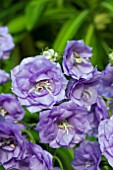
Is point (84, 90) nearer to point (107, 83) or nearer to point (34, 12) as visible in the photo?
point (107, 83)

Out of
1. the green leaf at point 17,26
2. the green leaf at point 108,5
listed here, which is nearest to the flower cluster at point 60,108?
the green leaf at point 108,5

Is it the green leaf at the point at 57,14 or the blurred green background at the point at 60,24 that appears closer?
the blurred green background at the point at 60,24

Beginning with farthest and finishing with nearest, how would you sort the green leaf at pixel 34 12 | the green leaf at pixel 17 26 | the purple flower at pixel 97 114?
1. the green leaf at pixel 17 26
2. the green leaf at pixel 34 12
3. the purple flower at pixel 97 114

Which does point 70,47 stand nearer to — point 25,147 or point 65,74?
point 65,74

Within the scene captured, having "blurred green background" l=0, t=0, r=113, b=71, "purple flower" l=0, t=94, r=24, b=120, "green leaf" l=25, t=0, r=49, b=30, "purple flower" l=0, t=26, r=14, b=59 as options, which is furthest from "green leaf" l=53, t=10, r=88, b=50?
"purple flower" l=0, t=94, r=24, b=120

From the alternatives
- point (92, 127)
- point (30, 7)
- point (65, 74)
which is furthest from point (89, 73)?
point (30, 7)

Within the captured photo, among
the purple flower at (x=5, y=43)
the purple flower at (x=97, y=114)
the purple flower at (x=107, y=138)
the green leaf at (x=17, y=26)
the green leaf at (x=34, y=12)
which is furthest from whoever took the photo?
the green leaf at (x=17, y=26)

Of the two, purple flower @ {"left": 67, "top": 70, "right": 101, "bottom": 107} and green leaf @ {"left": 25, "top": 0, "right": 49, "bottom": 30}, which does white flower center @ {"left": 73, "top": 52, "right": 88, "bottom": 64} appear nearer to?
purple flower @ {"left": 67, "top": 70, "right": 101, "bottom": 107}

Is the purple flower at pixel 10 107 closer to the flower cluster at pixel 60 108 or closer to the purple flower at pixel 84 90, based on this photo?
the flower cluster at pixel 60 108

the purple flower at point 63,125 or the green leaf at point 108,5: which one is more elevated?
the green leaf at point 108,5
